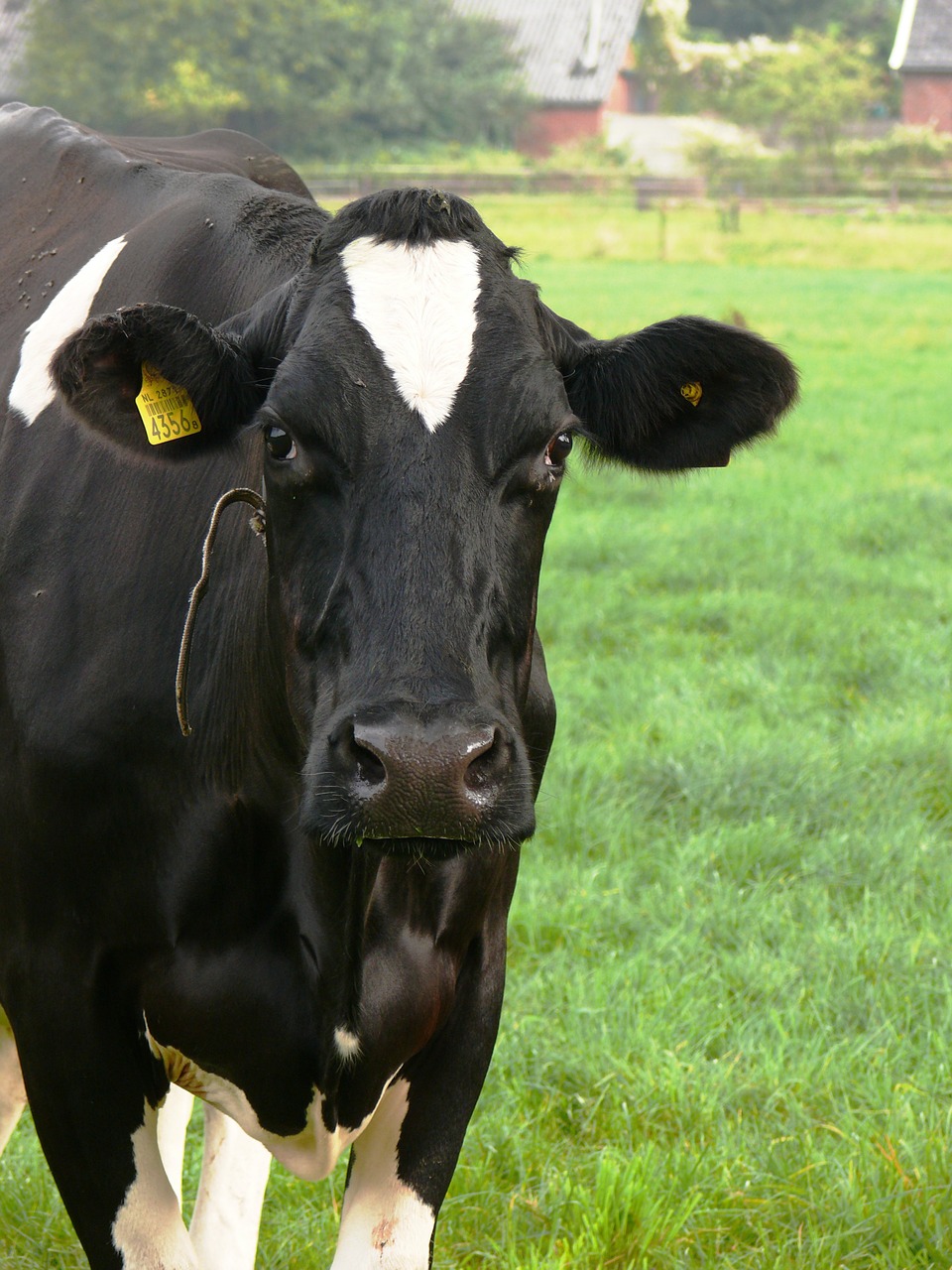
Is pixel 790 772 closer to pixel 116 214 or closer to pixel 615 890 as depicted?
pixel 615 890

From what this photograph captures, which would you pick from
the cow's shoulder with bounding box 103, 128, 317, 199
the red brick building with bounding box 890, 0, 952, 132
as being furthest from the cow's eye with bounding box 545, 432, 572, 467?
the red brick building with bounding box 890, 0, 952, 132

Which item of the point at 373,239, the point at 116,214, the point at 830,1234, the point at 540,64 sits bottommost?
the point at 540,64

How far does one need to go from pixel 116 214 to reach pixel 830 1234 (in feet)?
8.02

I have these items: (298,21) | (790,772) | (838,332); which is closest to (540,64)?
(298,21)

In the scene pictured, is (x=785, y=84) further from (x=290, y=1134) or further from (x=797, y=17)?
(x=290, y=1134)

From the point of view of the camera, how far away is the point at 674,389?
262 centimetres

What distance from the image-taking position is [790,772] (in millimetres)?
5215

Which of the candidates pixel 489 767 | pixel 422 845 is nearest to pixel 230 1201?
pixel 422 845

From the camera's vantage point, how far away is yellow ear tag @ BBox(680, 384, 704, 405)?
2.63 metres

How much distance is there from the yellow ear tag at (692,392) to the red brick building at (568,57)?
5368 cm

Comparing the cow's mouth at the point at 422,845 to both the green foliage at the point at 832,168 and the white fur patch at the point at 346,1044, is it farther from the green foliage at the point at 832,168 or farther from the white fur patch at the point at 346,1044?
the green foliage at the point at 832,168

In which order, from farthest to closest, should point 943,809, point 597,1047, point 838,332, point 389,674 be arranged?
point 838,332, point 943,809, point 597,1047, point 389,674

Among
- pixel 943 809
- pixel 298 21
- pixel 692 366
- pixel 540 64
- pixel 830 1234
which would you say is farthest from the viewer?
pixel 540 64

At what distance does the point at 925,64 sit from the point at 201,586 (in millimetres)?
58103
